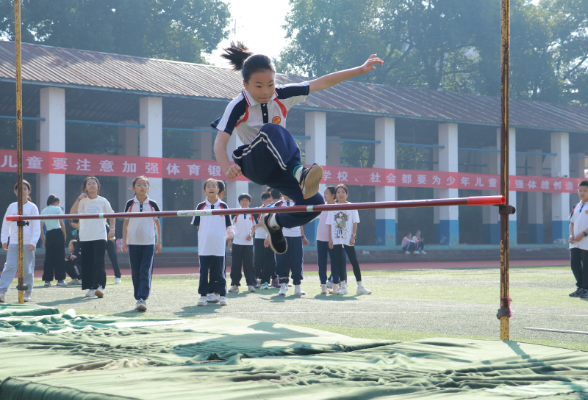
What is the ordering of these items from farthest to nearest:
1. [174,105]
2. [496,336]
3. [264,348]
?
[174,105] → [496,336] → [264,348]

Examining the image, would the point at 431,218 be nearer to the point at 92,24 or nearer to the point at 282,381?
the point at 92,24

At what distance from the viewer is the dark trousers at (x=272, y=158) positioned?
161 inches

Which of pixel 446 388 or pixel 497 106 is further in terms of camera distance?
pixel 497 106

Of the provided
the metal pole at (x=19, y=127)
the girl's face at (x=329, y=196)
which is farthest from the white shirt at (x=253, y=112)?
the girl's face at (x=329, y=196)

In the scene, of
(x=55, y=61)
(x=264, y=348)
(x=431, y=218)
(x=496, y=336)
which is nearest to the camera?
(x=264, y=348)

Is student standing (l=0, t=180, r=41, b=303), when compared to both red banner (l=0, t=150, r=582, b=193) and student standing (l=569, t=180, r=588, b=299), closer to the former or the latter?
student standing (l=569, t=180, r=588, b=299)

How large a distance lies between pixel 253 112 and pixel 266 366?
72.6 inches

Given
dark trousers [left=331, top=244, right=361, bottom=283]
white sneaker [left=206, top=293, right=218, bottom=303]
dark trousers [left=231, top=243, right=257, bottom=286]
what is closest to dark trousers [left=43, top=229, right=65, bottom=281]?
dark trousers [left=231, top=243, right=257, bottom=286]

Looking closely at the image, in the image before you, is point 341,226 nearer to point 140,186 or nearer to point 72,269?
point 140,186

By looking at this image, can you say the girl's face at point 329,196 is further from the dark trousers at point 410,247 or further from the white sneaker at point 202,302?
the dark trousers at point 410,247

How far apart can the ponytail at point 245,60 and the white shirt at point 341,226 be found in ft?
16.4

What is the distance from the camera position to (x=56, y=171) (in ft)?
67.5

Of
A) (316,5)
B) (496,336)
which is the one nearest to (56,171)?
(496,336)

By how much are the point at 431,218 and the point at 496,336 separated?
29594mm
